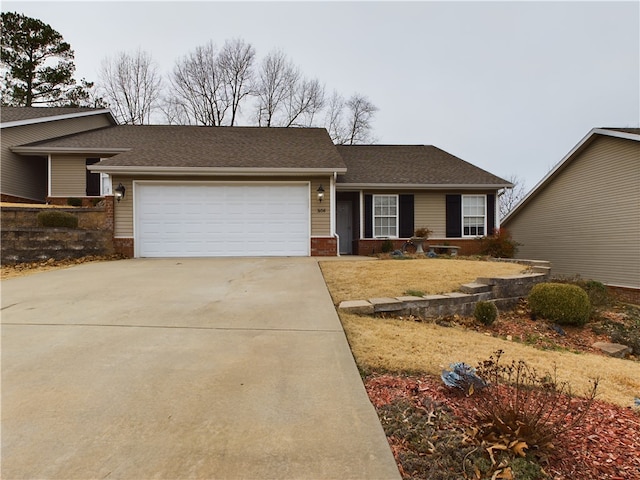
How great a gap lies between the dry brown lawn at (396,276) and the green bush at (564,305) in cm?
112

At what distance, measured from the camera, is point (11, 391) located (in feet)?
8.17

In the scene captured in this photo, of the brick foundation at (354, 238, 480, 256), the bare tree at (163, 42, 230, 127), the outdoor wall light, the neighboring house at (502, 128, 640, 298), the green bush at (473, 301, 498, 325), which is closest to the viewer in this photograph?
the green bush at (473, 301, 498, 325)

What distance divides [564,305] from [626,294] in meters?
7.29

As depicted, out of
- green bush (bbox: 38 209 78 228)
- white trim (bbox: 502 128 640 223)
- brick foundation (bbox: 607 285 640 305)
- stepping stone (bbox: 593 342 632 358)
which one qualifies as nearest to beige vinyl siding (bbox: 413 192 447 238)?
white trim (bbox: 502 128 640 223)

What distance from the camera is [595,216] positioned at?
12008 millimetres

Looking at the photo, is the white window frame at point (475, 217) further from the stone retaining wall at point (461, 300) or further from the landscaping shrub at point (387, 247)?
the stone retaining wall at point (461, 300)

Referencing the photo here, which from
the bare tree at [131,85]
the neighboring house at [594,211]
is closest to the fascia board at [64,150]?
the bare tree at [131,85]

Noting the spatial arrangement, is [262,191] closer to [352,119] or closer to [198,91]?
[198,91]

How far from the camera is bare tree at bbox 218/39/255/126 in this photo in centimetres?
2392

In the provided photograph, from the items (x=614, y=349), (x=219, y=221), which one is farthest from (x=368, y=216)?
(x=614, y=349)

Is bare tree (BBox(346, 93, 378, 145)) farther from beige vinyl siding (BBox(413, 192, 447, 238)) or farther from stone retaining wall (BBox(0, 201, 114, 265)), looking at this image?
stone retaining wall (BBox(0, 201, 114, 265))

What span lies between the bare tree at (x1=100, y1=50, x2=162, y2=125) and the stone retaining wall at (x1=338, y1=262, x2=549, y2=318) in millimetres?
25586

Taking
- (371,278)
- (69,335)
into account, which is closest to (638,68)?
(371,278)

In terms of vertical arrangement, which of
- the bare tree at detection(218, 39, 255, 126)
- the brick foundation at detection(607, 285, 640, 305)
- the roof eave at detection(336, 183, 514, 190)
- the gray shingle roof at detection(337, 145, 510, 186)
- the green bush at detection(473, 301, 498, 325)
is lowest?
the brick foundation at detection(607, 285, 640, 305)
